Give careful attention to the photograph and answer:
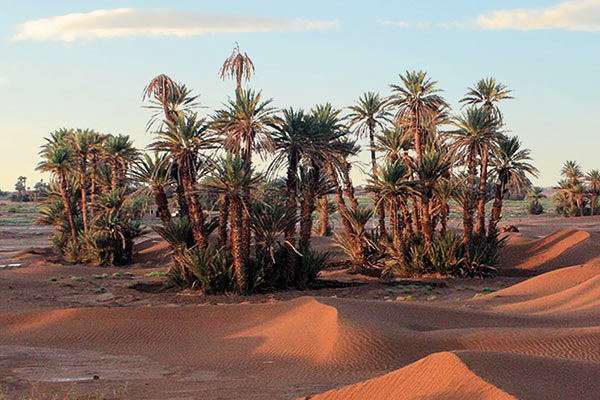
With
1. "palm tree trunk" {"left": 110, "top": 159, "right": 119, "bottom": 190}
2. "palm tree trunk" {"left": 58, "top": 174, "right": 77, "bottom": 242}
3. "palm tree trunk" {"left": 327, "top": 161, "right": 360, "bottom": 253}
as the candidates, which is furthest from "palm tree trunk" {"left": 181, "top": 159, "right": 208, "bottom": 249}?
"palm tree trunk" {"left": 58, "top": 174, "right": 77, "bottom": 242}

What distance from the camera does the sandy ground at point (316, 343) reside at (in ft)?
29.8

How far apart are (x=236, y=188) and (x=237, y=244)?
1.87 meters

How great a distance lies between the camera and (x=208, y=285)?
23344 millimetres

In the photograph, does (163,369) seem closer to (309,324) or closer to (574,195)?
(309,324)

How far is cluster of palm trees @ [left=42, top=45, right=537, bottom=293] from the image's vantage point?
23.3 m

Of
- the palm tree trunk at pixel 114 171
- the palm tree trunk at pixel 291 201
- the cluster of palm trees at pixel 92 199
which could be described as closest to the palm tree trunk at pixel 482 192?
the palm tree trunk at pixel 291 201

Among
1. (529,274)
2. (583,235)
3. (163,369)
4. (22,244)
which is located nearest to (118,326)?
(163,369)

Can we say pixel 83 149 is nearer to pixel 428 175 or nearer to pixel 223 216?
pixel 223 216

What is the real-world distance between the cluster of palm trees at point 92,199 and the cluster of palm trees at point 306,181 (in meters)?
8.33

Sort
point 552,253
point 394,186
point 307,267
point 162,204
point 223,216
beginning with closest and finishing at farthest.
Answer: point 223,216 < point 307,267 < point 162,204 < point 394,186 < point 552,253

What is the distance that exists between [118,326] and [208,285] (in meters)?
5.95

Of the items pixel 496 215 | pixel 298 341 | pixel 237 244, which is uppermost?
pixel 496 215

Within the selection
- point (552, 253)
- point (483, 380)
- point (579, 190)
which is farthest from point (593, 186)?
point (483, 380)

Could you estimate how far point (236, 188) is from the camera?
73.8 ft
